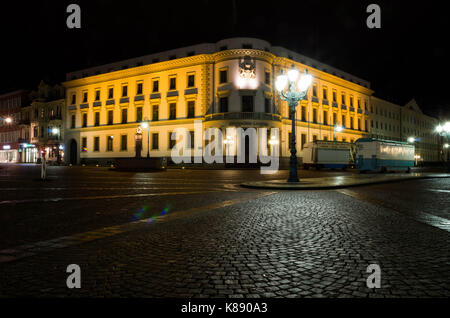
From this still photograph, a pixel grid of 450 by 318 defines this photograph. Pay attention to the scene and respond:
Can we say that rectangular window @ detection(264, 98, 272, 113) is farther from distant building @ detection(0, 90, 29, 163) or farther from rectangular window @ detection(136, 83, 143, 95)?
distant building @ detection(0, 90, 29, 163)

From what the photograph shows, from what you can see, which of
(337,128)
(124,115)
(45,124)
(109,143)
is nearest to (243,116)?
(337,128)

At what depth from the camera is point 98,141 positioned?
54.0m

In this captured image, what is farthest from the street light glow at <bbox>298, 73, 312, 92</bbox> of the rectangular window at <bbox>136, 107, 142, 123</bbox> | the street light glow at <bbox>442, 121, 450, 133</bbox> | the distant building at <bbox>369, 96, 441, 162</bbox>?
the distant building at <bbox>369, 96, 441, 162</bbox>

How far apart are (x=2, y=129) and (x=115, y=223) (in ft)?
259

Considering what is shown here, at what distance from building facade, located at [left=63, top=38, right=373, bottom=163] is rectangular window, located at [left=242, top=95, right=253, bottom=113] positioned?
0.13 metres

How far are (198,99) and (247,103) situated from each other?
7099mm

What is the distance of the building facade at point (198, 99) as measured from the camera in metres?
41.1

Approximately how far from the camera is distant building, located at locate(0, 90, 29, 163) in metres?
65.6

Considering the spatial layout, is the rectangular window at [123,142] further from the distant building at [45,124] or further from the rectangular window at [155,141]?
the distant building at [45,124]

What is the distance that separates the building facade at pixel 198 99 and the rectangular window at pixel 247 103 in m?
0.13

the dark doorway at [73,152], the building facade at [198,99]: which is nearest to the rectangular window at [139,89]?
the building facade at [198,99]
